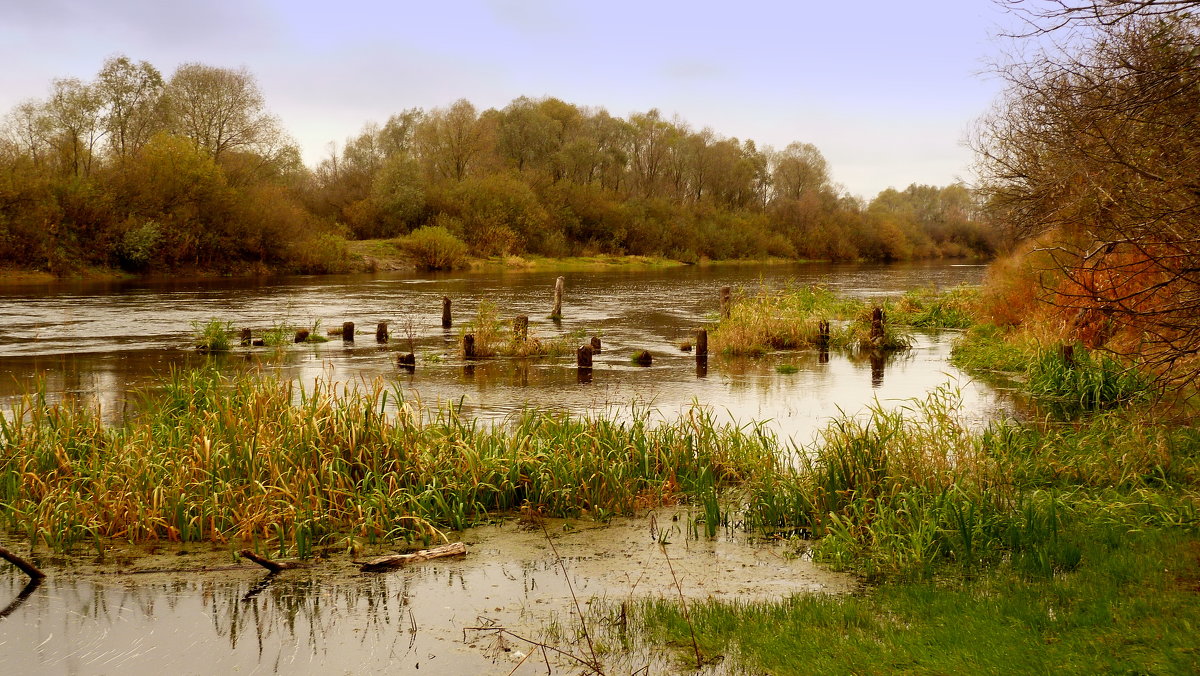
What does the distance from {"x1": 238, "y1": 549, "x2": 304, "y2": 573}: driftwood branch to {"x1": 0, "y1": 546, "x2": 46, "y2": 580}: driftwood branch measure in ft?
4.72

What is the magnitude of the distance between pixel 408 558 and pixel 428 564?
18 cm

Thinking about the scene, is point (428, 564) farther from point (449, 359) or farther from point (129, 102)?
point (129, 102)

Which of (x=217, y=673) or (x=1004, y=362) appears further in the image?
(x=1004, y=362)

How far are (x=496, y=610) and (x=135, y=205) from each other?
167ft

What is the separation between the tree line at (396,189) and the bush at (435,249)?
1872mm

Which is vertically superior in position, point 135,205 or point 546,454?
point 135,205

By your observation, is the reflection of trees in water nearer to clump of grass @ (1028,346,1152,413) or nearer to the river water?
the river water

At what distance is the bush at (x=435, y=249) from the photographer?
6456 centimetres

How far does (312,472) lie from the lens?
823cm

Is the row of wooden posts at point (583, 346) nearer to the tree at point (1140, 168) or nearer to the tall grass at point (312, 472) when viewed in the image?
the tree at point (1140, 168)

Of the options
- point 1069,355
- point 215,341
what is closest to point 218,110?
point 215,341

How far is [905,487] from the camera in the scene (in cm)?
805

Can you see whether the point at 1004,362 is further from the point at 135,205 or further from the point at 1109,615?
the point at 135,205

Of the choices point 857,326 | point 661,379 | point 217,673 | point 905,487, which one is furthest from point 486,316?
point 217,673
